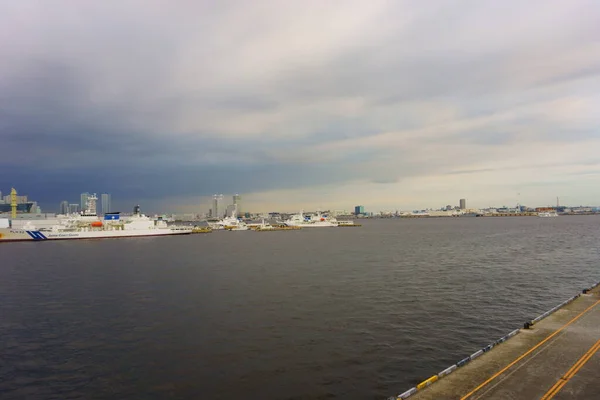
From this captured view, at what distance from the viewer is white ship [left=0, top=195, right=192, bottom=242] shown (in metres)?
142

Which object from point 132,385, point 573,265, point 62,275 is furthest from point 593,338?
point 62,275

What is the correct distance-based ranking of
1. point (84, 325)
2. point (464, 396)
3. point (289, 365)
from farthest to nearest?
point (84, 325) → point (289, 365) → point (464, 396)

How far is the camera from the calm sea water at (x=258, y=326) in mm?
19000

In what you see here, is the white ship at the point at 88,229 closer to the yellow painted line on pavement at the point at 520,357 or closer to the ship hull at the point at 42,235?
the ship hull at the point at 42,235

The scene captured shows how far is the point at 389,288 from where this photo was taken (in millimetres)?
40719

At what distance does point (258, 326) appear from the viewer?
92.6 ft

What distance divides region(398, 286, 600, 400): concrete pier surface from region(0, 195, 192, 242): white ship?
156572 mm

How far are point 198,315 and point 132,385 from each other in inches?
510

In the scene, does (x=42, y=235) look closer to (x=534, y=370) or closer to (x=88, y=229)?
(x=88, y=229)

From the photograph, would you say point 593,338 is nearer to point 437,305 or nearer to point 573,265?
point 437,305

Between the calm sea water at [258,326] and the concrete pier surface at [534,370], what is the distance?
123 inches

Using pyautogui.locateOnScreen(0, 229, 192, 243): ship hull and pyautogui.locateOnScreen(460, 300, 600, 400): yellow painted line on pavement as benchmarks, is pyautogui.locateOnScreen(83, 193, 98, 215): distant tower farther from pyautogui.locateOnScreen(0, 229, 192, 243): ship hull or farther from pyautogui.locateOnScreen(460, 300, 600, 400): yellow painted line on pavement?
pyautogui.locateOnScreen(460, 300, 600, 400): yellow painted line on pavement

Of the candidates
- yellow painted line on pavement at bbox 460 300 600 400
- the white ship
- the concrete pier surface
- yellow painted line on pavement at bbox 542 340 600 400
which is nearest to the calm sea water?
the concrete pier surface

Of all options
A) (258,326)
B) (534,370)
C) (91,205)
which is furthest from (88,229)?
(534,370)
